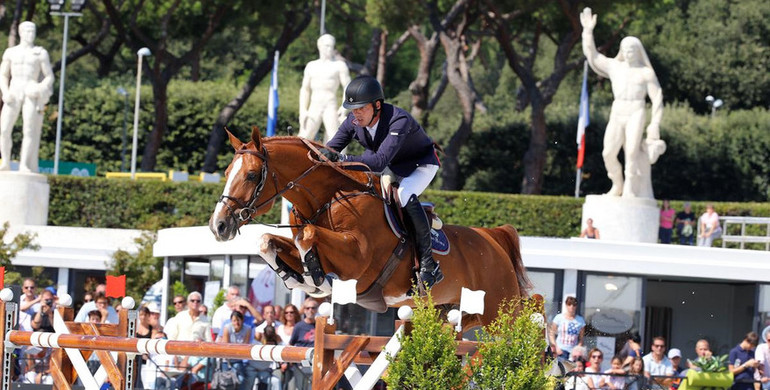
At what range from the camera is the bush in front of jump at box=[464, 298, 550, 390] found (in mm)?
8039

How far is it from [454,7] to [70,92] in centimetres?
1256

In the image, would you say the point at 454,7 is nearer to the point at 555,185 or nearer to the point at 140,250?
the point at 555,185

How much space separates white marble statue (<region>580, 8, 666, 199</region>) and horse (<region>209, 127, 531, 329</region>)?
39.2ft

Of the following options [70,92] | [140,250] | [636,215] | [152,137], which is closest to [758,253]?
[636,215]

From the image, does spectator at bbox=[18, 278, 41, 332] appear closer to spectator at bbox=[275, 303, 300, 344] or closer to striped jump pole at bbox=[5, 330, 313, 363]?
spectator at bbox=[275, 303, 300, 344]

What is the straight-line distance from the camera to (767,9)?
45.5 metres

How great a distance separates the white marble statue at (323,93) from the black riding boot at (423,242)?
13196mm

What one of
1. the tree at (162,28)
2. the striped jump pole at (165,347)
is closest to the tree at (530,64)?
the tree at (162,28)

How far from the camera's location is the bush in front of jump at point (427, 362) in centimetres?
788

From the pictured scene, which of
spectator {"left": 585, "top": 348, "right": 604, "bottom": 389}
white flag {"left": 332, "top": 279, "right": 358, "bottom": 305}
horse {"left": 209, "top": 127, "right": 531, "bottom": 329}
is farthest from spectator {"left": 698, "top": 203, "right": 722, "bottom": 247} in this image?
white flag {"left": 332, "top": 279, "right": 358, "bottom": 305}

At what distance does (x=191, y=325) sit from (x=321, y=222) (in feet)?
20.5

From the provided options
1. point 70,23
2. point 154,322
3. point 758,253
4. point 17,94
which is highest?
point 70,23

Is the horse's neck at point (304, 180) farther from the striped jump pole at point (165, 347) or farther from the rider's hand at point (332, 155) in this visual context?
the striped jump pole at point (165, 347)

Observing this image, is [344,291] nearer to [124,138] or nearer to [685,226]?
[685,226]
